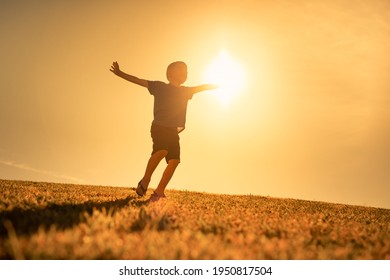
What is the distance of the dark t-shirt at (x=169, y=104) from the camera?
313 inches

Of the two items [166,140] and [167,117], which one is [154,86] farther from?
[166,140]

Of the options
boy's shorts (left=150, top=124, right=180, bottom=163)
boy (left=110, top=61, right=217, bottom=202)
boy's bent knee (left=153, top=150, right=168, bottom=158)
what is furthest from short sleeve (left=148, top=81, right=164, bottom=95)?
boy's bent knee (left=153, top=150, right=168, bottom=158)

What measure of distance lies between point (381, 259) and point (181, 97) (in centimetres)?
566

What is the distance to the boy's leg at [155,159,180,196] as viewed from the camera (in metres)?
7.72

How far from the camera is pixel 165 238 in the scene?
3166 millimetres

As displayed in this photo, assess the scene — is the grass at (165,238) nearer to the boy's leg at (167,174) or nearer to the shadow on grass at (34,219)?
the shadow on grass at (34,219)

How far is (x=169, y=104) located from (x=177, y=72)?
2.40ft

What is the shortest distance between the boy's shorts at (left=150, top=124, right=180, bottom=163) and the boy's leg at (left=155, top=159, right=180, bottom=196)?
0.09 metres

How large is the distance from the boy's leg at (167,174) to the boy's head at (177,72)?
1711 mm

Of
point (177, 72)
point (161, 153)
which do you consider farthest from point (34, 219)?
point (177, 72)

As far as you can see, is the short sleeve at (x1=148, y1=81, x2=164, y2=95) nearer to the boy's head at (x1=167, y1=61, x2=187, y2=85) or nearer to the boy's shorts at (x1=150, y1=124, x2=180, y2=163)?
the boy's head at (x1=167, y1=61, x2=187, y2=85)

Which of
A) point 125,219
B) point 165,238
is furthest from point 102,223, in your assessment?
point 165,238
